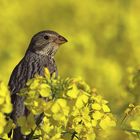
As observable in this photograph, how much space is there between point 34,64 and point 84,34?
5.17 metres

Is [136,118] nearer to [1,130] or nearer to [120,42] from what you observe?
[1,130]

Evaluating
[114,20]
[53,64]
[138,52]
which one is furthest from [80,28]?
[53,64]

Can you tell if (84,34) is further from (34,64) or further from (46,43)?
(34,64)

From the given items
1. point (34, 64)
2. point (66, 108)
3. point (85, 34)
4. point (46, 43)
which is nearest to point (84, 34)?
point (85, 34)

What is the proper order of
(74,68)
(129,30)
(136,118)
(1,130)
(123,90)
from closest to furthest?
(1,130) < (136,118) < (123,90) < (74,68) < (129,30)

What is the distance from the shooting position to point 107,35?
1184 cm

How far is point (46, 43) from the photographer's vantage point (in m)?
7.95

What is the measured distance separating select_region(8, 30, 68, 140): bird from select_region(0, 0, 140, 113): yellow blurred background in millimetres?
1875

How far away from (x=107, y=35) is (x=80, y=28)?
3.10 ft

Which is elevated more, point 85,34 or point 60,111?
point 85,34

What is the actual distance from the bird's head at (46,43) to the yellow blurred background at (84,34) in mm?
1842

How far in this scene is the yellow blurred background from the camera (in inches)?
436

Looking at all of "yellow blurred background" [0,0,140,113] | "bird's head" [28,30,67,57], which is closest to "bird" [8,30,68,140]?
"bird's head" [28,30,67,57]

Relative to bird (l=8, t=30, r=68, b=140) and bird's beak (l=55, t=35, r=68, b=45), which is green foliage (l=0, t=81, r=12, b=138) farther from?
bird's beak (l=55, t=35, r=68, b=45)
